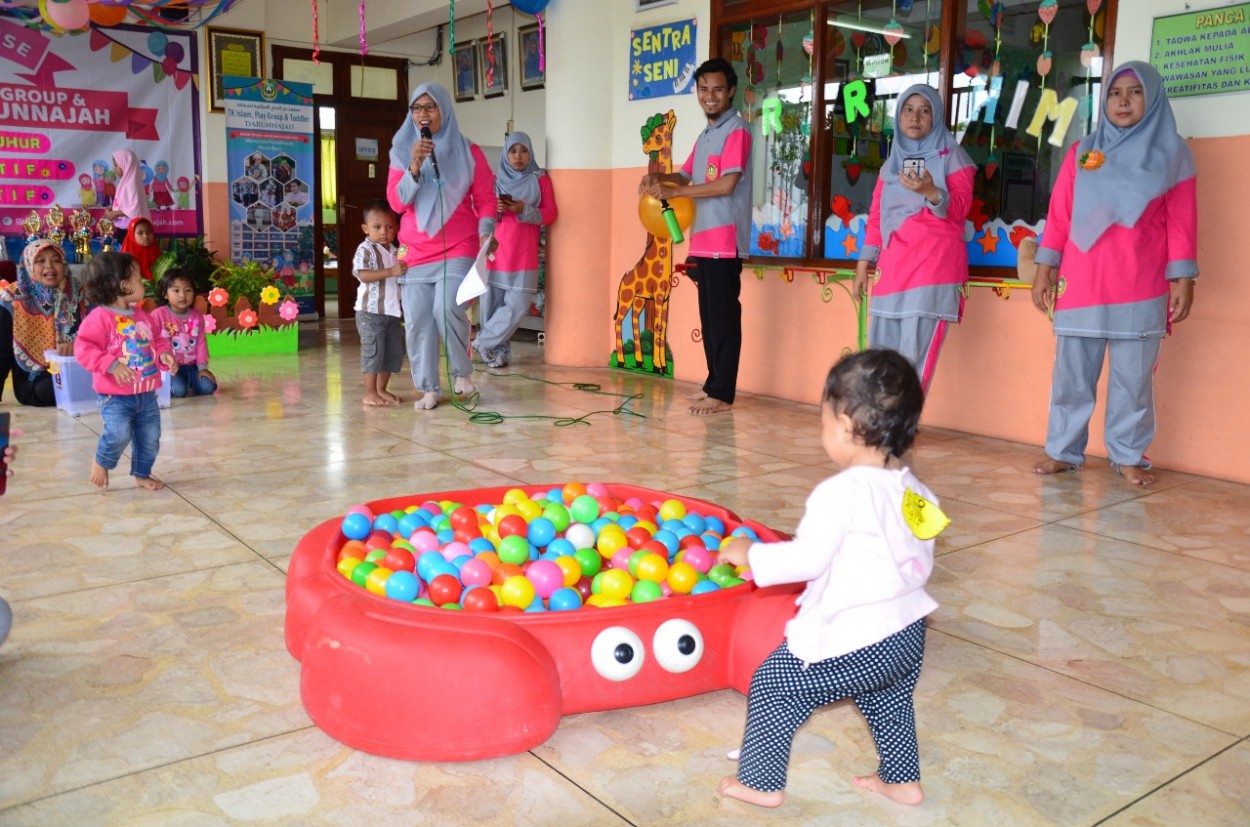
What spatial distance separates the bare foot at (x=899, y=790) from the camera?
1906 mm

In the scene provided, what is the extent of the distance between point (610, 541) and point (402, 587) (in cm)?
57

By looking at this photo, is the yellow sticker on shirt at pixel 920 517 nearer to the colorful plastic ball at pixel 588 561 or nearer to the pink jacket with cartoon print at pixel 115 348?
the colorful plastic ball at pixel 588 561

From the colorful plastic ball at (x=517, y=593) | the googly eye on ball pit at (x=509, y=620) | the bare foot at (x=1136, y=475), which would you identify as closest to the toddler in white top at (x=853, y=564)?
the googly eye on ball pit at (x=509, y=620)

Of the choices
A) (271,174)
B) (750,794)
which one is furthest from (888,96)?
(271,174)

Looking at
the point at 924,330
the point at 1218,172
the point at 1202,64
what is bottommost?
the point at 924,330

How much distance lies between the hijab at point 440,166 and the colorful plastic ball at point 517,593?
3.53 m

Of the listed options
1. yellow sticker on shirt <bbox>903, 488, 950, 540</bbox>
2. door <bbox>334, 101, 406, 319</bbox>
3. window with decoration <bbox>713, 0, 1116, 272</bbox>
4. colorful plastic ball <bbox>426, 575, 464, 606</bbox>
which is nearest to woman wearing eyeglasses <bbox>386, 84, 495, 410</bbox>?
window with decoration <bbox>713, 0, 1116, 272</bbox>

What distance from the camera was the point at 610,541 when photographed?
105 inches

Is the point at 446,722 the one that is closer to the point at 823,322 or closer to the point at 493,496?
the point at 493,496

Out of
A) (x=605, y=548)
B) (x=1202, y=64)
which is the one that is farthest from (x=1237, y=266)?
(x=605, y=548)

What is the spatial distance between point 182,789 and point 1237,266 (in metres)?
4.21

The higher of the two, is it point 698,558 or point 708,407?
point 698,558

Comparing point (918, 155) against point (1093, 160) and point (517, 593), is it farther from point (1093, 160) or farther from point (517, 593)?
point (517, 593)

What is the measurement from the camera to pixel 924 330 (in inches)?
193
